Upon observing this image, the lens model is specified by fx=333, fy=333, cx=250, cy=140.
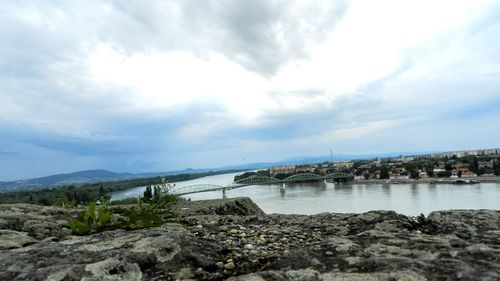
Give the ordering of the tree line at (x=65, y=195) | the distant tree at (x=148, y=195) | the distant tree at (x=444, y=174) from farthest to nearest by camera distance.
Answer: the distant tree at (x=444, y=174), the tree line at (x=65, y=195), the distant tree at (x=148, y=195)

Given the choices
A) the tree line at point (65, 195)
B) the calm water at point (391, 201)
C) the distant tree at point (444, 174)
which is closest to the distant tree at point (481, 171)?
the distant tree at point (444, 174)

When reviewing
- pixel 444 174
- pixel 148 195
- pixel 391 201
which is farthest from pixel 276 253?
pixel 444 174

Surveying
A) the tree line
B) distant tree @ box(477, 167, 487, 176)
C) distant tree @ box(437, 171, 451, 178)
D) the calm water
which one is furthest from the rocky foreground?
distant tree @ box(477, 167, 487, 176)

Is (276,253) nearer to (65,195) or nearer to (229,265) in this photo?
(229,265)

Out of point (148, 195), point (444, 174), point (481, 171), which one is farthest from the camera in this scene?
point (444, 174)

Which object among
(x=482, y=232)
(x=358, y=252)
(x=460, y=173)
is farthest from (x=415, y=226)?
(x=460, y=173)

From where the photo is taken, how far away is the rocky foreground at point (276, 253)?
54.6 inches

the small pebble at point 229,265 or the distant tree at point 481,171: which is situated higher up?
the small pebble at point 229,265

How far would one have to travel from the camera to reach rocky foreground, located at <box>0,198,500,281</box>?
139 cm

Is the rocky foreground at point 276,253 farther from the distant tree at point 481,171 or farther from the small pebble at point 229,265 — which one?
the distant tree at point 481,171

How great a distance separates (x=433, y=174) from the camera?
7481 centimetres

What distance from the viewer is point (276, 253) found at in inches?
73.9

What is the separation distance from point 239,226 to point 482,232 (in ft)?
5.31

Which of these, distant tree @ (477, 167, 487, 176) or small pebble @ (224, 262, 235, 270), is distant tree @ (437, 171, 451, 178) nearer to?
distant tree @ (477, 167, 487, 176)
